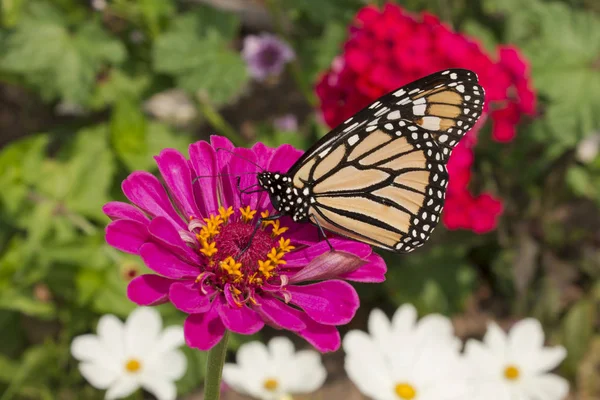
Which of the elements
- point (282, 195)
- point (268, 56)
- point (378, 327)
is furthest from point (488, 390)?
point (268, 56)

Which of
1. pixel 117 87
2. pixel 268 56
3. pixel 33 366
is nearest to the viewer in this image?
pixel 33 366

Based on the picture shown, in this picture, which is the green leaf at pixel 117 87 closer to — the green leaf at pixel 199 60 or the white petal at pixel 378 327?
the green leaf at pixel 199 60

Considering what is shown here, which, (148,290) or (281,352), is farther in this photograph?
(281,352)

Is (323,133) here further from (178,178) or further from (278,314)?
(278,314)

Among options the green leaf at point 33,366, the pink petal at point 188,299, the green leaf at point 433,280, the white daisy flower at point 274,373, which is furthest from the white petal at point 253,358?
the green leaf at point 433,280

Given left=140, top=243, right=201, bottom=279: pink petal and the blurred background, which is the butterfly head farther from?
the blurred background

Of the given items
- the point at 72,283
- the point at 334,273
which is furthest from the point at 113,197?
the point at 334,273

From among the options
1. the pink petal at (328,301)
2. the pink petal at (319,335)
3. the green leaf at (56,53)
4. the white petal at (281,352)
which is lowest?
the pink petal at (319,335)
